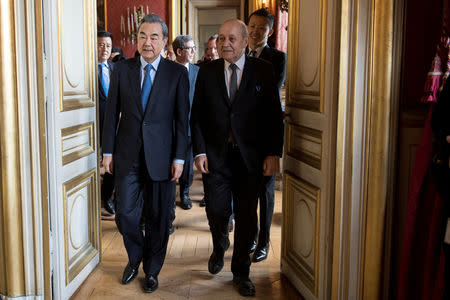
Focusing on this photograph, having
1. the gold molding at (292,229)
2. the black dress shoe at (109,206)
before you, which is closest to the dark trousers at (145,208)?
the gold molding at (292,229)

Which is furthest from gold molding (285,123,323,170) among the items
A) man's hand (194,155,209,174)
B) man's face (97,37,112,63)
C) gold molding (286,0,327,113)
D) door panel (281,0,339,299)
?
man's face (97,37,112,63)

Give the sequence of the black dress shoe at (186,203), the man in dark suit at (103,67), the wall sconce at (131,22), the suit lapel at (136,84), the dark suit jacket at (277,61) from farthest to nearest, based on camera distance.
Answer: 1. the wall sconce at (131,22)
2. the black dress shoe at (186,203)
3. the man in dark suit at (103,67)
4. the dark suit jacket at (277,61)
5. the suit lapel at (136,84)

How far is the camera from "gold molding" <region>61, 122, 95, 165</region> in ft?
8.07

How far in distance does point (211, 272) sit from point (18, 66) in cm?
165

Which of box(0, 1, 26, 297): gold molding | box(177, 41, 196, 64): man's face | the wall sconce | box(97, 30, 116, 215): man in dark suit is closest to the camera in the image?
box(0, 1, 26, 297): gold molding

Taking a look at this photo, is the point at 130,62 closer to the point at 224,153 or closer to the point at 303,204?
the point at 224,153

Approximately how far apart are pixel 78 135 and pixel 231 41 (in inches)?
40.7

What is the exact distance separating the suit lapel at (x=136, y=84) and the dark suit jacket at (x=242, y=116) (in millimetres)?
313

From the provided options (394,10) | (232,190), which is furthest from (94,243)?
(394,10)

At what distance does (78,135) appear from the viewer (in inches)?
104

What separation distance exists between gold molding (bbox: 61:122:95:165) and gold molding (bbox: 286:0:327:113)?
49.0 inches

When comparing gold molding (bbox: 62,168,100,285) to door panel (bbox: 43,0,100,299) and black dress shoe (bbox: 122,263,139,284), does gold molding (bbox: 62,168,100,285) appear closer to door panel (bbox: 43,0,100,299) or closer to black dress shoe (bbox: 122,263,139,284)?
door panel (bbox: 43,0,100,299)

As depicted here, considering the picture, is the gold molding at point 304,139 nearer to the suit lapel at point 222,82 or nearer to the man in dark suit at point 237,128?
the man in dark suit at point 237,128

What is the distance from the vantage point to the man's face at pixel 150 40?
99.7 inches
